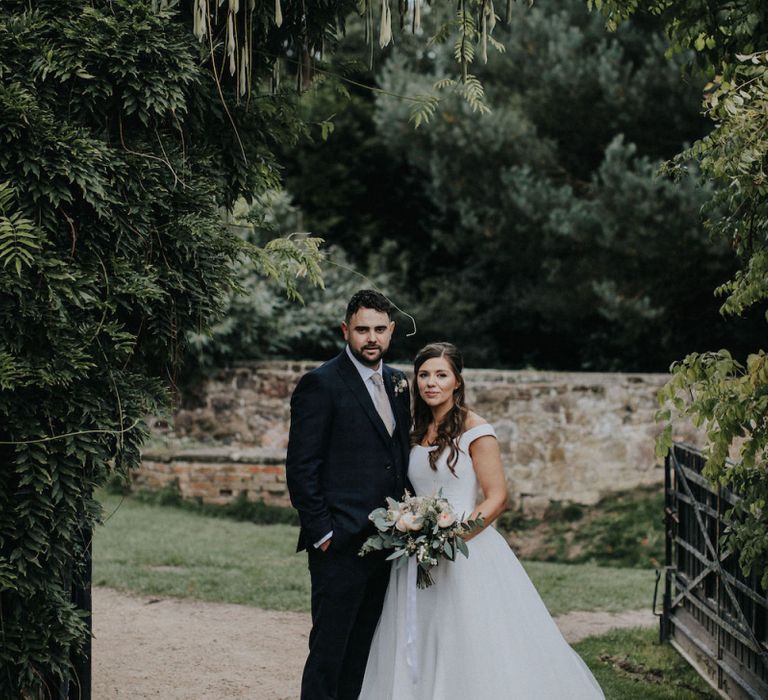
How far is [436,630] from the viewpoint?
14.7ft

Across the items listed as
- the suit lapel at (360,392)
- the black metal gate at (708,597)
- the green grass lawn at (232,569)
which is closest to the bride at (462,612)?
the suit lapel at (360,392)

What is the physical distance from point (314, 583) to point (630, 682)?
2.56 metres

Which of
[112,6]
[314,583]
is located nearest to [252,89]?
[112,6]

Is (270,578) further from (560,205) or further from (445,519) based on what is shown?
(560,205)

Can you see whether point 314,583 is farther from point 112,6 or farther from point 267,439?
point 267,439

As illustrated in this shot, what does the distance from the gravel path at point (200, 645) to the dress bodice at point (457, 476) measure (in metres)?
1.94

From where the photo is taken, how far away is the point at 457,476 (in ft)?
14.9

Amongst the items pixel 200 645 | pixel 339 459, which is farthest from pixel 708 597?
pixel 200 645

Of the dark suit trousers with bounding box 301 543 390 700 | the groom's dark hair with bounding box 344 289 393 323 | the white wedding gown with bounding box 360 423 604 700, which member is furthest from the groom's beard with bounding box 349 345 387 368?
the dark suit trousers with bounding box 301 543 390 700

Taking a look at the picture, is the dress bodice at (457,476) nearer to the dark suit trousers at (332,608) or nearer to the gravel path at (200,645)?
the dark suit trousers at (332,608)

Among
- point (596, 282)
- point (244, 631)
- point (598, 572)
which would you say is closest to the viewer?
point (244, 631)

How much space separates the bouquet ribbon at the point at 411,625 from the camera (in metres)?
4.44

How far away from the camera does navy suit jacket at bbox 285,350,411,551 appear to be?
14.6ft

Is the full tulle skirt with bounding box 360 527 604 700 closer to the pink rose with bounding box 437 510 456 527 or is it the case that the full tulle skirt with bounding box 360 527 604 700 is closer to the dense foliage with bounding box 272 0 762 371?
the pink rose with bounding box 437 510 456 527
